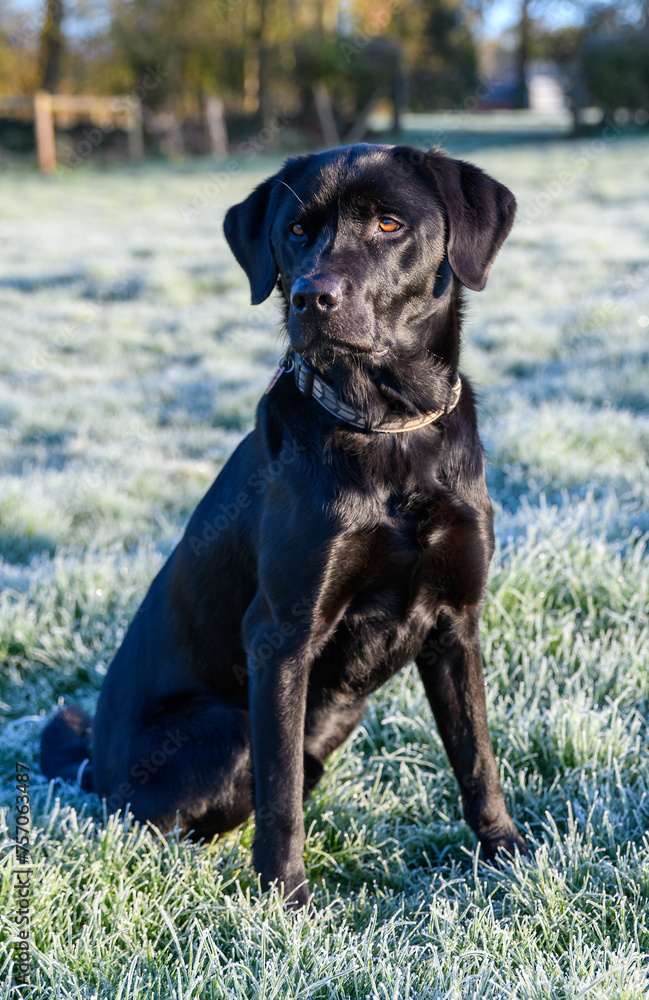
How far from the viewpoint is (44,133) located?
74.9 ft

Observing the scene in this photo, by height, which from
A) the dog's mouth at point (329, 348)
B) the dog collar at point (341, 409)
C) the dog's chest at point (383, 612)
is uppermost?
the dog's mouth at point (329, 348)

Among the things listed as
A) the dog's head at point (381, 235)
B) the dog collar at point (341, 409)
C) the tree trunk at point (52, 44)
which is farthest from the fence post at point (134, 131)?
the dog collar at point (341, 409)

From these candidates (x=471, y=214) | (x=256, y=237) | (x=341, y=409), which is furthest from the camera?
(x=256, y=237)

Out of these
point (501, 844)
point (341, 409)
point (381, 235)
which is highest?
point (381, 235)

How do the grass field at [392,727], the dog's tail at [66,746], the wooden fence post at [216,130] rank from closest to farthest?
1. the grass field at [392,727]
2. the dog's tail at [66,746]
3. the wooden fence post at [216,130]

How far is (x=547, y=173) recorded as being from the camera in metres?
15.0

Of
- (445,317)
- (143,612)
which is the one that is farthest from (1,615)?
(445,317)

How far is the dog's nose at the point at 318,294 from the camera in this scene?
1.84 m

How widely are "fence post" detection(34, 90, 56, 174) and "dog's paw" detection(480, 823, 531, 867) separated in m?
24.0

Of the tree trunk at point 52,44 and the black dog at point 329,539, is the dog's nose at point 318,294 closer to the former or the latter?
the black dog at point 329,539

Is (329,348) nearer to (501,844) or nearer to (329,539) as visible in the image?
(329,539)

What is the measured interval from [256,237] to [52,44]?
29.4 metres

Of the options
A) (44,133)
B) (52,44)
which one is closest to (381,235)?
(44,133)

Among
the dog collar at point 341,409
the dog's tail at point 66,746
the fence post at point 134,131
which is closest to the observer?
the dog collar at point 341,409
